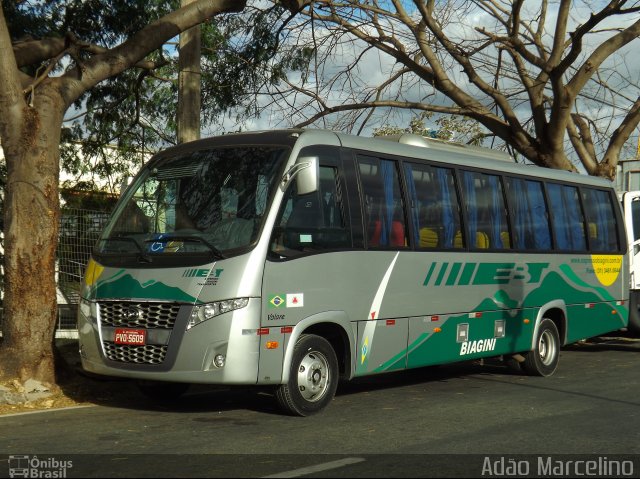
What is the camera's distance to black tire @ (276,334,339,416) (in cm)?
941

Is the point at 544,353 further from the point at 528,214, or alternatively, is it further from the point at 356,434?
the point at 356,434

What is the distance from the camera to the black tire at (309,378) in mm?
9406

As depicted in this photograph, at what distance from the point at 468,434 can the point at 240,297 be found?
94.5 inches

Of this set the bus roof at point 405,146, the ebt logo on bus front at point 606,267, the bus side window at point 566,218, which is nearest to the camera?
the bus roof at point 405,146

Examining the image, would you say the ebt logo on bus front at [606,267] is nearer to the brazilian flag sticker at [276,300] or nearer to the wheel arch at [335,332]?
the wheel arch at [335,332]

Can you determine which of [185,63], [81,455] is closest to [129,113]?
[185,63]

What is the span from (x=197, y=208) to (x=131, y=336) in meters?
1.43

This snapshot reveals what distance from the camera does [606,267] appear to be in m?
15.2

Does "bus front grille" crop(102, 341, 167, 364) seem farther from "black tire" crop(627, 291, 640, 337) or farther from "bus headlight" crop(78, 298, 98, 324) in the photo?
"black tire" crop(627, 291, 640, 337)

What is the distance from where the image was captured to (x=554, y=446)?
7.96 m

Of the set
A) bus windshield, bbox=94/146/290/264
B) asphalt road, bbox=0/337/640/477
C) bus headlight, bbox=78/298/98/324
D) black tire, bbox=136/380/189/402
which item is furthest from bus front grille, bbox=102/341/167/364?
black tire, bbox=136/380/189/402

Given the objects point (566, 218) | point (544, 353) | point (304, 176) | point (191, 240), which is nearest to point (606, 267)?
point (566, 218)

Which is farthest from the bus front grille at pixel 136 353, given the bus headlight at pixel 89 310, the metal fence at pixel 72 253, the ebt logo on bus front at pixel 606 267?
the ebt logo on bus front at pixel 606 267

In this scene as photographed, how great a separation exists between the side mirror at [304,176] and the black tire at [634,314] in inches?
345
